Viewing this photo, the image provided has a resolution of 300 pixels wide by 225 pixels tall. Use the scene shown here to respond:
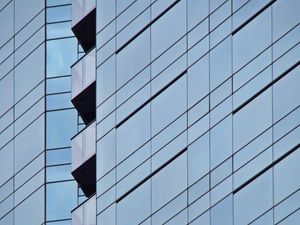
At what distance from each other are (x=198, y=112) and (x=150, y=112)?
299cm

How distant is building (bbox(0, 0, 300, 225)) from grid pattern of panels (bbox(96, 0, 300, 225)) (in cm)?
5

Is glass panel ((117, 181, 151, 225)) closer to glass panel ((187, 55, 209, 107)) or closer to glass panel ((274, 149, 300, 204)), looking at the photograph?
glass panel ((187, 55, 209, 107))

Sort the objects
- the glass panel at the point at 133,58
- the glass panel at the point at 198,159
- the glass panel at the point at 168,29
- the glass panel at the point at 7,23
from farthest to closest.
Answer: the glass panel at the point at 7,23, the glass panel at the point at 133,58, the glass panel at the point at 168,29, the glass panel at the point at 198,159

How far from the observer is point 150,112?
219 ft

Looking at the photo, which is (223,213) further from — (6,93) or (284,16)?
(6,93)

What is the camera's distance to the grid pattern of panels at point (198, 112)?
60469 millimetres

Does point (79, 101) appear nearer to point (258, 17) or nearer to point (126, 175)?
point (126, 175)

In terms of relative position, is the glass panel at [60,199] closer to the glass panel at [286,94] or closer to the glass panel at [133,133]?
the glass panel at [133,133]

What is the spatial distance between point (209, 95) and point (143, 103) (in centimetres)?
425

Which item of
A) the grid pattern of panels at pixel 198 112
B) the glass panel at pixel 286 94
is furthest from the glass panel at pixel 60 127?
the glass panel at pixel 286 94

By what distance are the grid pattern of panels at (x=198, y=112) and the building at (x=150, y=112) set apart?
0.05 m

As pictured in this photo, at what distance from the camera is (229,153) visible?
62.2 metres

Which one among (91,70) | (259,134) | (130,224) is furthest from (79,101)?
(259,134)

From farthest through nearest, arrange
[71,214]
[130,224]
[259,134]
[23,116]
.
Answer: [23,116]
[71,214]
[130,224]
[259,134]
